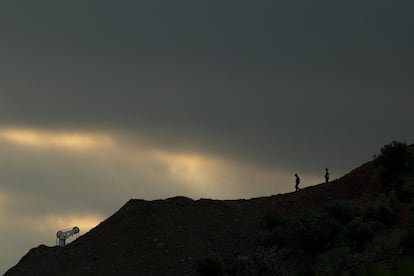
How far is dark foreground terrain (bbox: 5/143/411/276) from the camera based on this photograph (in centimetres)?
5344

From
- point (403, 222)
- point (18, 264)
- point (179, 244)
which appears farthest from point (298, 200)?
point (18, 264)

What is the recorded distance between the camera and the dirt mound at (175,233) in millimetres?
60531

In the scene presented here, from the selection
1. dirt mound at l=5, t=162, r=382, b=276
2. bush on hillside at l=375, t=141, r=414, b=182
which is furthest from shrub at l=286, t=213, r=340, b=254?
bush on hillside at l=375, t=141, r=414, b=182

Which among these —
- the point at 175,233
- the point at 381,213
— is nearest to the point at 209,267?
the point at 175,233

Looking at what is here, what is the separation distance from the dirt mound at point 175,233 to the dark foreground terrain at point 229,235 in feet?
0.21

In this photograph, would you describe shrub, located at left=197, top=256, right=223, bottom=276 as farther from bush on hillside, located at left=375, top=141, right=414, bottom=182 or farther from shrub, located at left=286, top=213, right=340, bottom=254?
Result: bush on hillside, located at left=375, top=141, right=414, bottom=182

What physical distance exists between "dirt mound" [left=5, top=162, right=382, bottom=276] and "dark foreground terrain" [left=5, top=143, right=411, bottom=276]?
64 mm

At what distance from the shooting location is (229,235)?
62.8 metres

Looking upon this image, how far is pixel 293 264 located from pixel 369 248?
21.7 feet

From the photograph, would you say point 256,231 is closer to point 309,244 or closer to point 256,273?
point 309,244

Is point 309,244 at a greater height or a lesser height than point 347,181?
lesser

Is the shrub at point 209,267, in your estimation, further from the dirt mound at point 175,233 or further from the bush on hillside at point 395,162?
the bush on hillside at point 395,162

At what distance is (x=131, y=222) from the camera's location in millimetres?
65750

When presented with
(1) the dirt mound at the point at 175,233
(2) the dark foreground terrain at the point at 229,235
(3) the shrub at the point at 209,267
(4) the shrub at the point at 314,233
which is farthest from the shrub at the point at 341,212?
(3) the shrub at the point at 209,267
